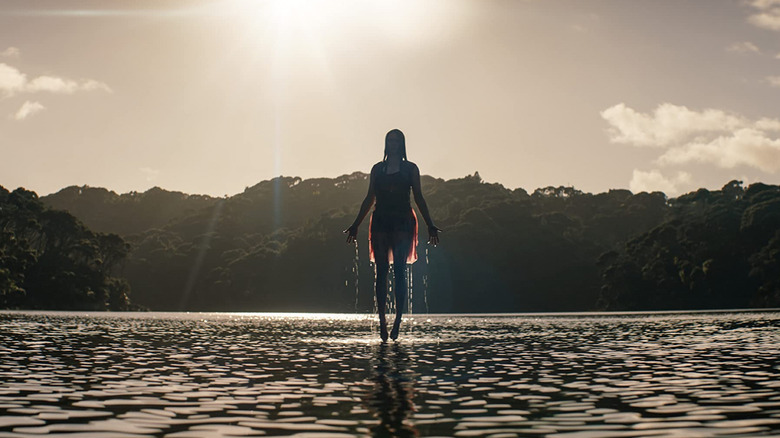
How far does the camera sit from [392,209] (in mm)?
13547

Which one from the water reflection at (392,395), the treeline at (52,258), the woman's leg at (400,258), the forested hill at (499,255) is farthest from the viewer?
the forested hill at (499,255)

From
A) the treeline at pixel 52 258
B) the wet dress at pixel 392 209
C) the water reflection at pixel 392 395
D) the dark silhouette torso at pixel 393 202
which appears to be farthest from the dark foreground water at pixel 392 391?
the treeline at pixel 52 258

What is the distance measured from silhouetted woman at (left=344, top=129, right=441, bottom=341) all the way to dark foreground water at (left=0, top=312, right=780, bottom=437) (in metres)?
2.38

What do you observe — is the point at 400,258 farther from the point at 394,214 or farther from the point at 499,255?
the point at 499,255

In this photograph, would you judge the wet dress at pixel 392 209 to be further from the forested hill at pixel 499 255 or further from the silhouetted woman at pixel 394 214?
the forested hill at pixel 499 255

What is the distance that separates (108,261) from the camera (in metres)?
93.8

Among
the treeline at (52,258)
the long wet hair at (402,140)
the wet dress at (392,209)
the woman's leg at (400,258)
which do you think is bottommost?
the woman's leg at (400,258)

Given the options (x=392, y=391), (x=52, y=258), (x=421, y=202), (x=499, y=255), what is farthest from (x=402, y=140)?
(x=499, y=255)

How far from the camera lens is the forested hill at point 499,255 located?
8088 cm

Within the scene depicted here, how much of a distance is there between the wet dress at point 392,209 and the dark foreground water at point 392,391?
103 inches

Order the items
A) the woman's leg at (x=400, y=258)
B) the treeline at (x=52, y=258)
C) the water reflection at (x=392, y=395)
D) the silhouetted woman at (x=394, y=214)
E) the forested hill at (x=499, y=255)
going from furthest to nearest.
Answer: the forested hill at (x=499, y=255)
the treeline at (x=52, y=258)
the silhouetted woman at (x=394, y=214)
the woman's leg at (x=400, y=258)
the water reflection at (x=392, y=395)

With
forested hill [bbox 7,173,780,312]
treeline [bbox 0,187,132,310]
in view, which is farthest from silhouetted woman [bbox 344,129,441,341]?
treeline [bbox 0,187,132,310]

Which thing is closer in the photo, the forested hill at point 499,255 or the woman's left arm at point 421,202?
the woman's left arm at point 421,202

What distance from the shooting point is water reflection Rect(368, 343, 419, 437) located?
469 centimetres
